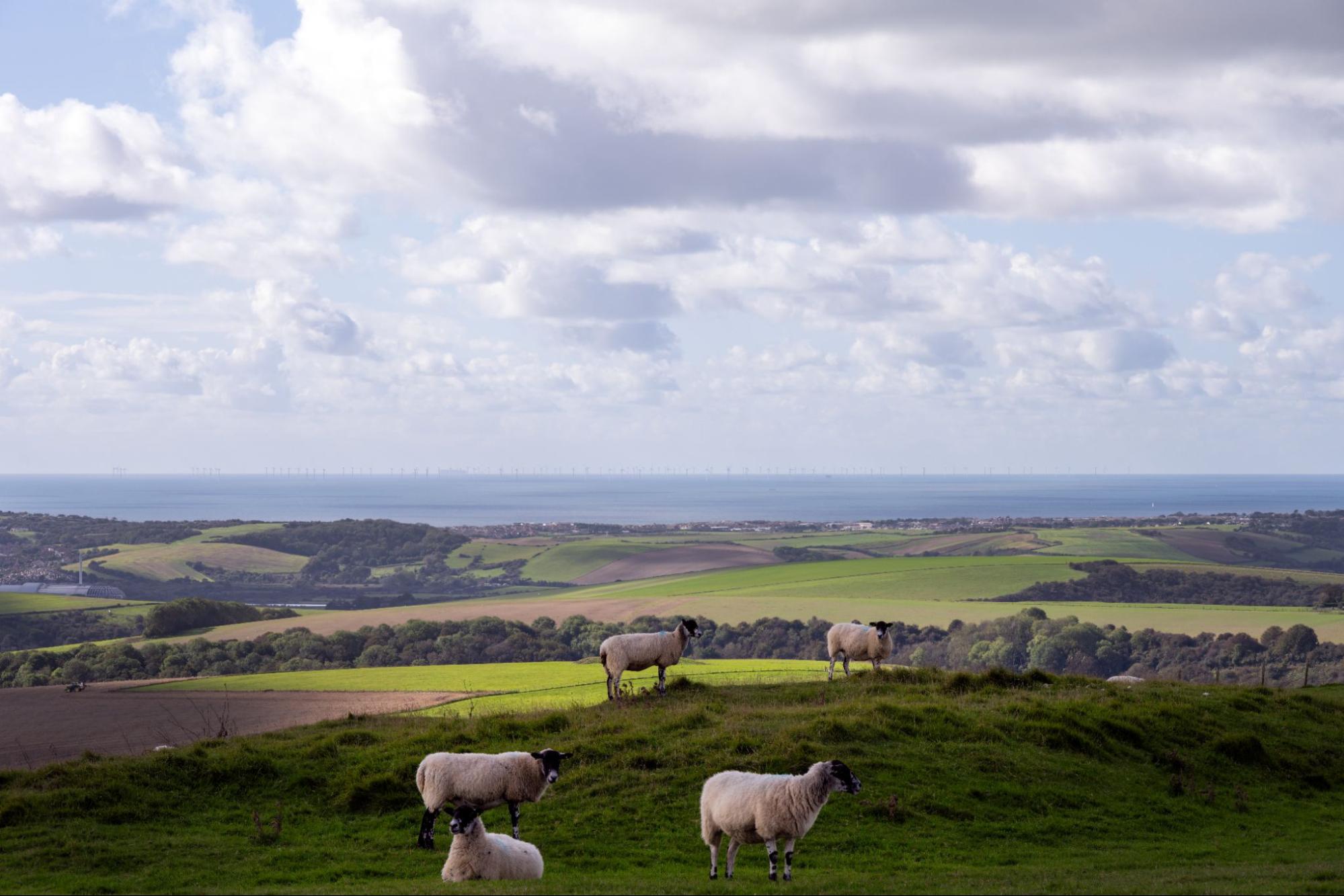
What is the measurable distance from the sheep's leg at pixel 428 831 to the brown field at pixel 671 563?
12092 cm

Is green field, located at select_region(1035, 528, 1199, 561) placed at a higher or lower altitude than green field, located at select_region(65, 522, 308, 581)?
higher

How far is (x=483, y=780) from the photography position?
16.0 m

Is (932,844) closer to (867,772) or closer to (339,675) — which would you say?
(867,772)

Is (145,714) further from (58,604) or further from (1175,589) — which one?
(1175,589)

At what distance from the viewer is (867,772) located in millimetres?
19688

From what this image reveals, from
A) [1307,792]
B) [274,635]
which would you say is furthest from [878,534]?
[1307,792]

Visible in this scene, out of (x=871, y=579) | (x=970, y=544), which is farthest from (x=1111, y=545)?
(x=871, y=579)

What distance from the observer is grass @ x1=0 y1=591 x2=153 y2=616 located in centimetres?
8912

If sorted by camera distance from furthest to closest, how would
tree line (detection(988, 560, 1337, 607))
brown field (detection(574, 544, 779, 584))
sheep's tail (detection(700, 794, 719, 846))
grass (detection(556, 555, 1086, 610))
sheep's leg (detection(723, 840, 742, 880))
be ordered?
brown field (detection(574, 544, 779, 584)) → grass (detection(556, 555, 1086, 610)) → tree line (detection(988, 560, 1337, 607)) → sheep's tail (detection(700, 794, 719, 846)) → sheep's leg (detection(723, 840, 742, 880))

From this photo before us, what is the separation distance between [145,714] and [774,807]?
2944cm

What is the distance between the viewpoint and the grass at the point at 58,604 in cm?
8912

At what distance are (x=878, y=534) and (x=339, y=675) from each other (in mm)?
157999

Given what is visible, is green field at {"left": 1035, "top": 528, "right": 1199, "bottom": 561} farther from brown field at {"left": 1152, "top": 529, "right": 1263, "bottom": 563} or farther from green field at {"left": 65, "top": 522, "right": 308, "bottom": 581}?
green field at {"left": 65, "top": 522, "right": 308, "bottom": 581}

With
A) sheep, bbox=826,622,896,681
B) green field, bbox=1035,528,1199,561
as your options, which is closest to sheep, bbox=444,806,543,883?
sheep, bbox=826,622,896,681
